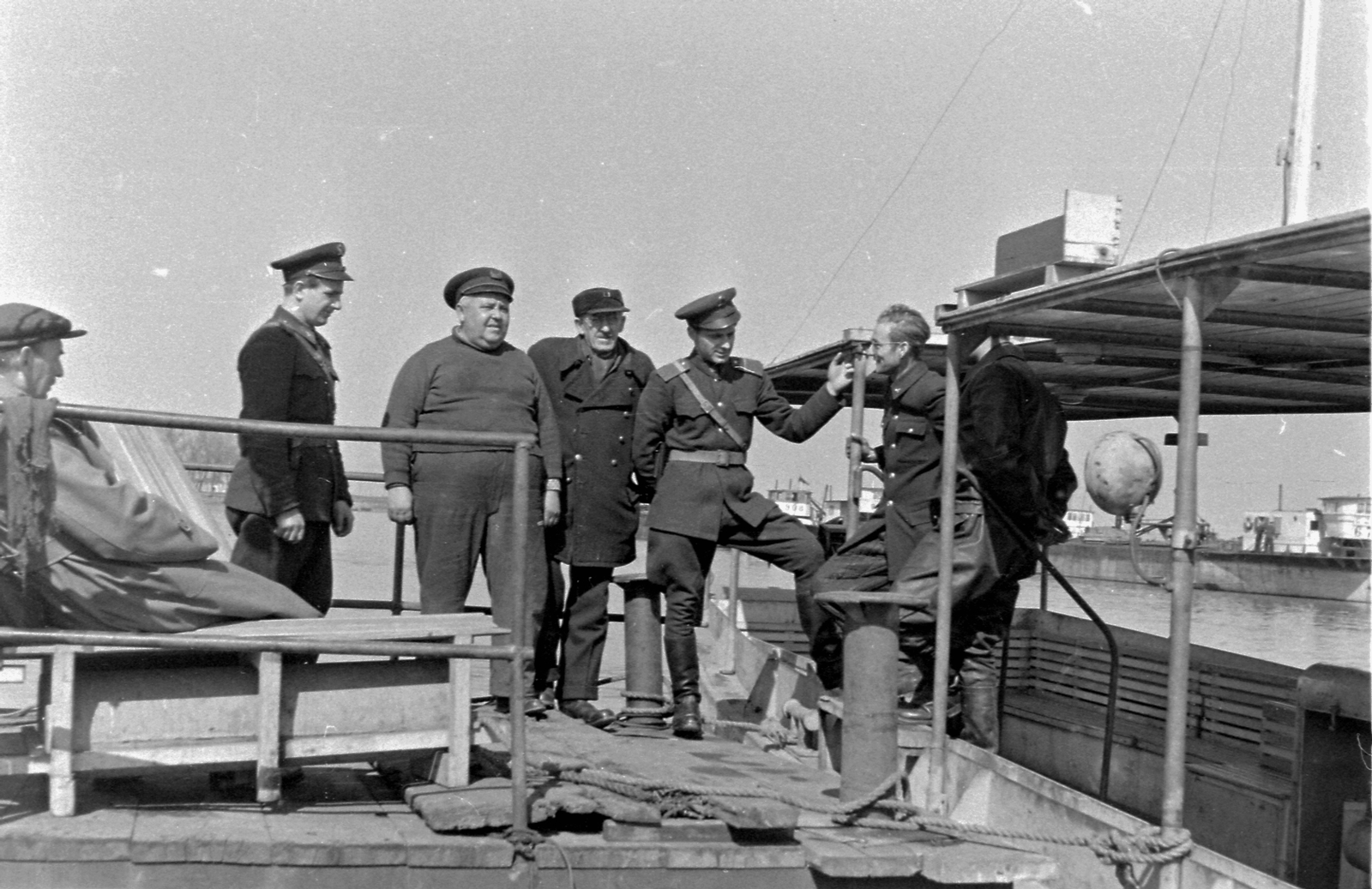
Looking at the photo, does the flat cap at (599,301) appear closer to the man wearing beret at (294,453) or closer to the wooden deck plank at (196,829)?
the man wearing beret at (294,453)

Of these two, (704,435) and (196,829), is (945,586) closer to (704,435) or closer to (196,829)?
(704,435)

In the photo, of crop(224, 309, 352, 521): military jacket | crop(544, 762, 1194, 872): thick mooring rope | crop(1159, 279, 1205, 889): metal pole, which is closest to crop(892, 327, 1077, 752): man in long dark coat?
crop(544, 762, 1194, 872): thick mooring rope

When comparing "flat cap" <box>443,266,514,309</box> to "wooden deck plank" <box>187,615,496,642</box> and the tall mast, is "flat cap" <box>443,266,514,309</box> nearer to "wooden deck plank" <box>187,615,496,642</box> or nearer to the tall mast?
"wooden deck plank" <box>187,615,496,642</box>

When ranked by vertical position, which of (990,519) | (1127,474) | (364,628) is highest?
(1127,474)

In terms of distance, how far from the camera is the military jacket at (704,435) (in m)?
6.43

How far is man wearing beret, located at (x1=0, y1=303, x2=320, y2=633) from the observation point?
3.95 metres

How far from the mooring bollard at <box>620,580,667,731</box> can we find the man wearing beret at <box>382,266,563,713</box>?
0.46m

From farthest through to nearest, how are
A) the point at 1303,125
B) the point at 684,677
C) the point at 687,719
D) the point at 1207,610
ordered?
the point at 1207,610 < the point at 1303,125 < the point at 684,677 < the point at 687,719

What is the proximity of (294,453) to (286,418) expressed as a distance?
Result: 0.14 m

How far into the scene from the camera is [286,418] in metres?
5.47

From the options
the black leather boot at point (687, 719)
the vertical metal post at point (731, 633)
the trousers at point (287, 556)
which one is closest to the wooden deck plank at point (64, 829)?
the trousers at point (287, 556)

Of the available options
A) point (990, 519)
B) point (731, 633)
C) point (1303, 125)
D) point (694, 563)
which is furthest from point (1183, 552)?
point (731, 633)

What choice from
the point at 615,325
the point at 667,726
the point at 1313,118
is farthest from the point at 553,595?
the point at 1313,118

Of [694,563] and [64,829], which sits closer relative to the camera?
[64,829]
